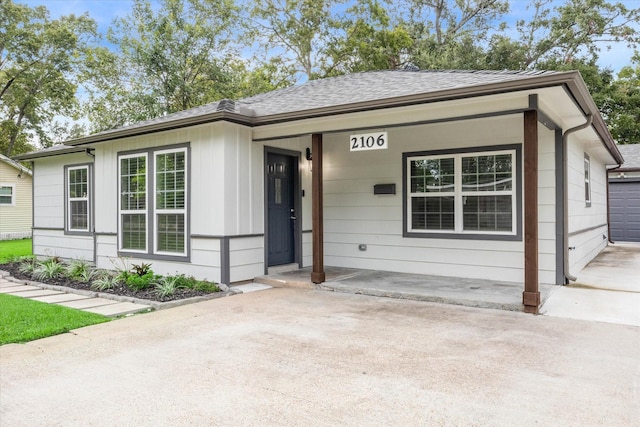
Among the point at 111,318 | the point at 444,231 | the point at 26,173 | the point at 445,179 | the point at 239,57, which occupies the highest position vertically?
the point at 239,57

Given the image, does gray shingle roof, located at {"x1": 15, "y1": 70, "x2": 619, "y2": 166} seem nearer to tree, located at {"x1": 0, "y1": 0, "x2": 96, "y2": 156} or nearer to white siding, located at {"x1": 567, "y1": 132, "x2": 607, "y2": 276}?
white siding, located at {"x1": 567, "y1": 132, "x2": 607, "y2": 276}

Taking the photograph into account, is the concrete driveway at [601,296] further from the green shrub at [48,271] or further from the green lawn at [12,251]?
the green lawn at [12,251]

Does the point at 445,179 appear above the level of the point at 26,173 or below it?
below

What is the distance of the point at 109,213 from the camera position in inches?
319

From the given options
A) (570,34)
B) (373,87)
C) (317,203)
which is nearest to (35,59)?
(373,87)

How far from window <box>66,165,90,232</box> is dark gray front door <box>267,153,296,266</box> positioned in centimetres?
435

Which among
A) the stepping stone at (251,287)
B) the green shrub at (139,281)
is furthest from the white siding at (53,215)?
the stepping stone at (251,287)

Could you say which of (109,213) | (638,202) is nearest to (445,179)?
(109,213)

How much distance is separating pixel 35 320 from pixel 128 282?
1.66 meters

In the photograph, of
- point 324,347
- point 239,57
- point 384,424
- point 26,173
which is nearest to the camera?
point 384,424

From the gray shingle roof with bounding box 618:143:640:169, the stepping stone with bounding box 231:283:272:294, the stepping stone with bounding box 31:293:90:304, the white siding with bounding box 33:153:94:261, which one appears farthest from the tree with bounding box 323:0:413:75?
the stepping stone with bounding box 31:293:90:304

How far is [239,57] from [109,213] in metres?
14.3

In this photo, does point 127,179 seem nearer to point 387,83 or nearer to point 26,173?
point 387,83

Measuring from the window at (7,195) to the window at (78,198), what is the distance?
10775 mm
